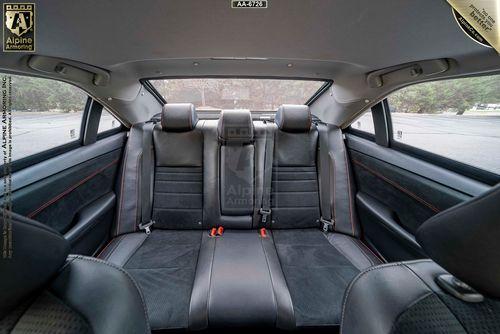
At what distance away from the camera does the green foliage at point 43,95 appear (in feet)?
4.49

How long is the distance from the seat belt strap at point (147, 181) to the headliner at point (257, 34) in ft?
2.05

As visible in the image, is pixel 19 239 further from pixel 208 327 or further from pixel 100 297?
pixel 208 327

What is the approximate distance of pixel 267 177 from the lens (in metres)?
2.39

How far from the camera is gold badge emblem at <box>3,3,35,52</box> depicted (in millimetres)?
990

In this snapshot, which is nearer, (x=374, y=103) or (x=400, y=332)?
(x=400, y=332)

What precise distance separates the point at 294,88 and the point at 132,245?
88.7 inches

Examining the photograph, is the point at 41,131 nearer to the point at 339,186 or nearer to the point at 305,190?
the point at 305,190

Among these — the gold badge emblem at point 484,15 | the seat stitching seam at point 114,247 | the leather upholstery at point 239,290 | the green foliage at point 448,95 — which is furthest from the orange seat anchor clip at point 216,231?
the gold badge emblem at point 484,15

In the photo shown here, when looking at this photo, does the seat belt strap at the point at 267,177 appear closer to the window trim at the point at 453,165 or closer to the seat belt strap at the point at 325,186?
the seat belt strap at the point at 325,186

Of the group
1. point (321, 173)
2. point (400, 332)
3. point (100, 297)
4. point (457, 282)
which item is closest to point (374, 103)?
point (321, 173)

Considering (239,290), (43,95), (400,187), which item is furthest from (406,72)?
(43,95)

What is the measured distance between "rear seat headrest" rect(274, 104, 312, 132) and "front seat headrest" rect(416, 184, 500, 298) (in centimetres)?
181

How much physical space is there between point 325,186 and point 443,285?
5.57 ft

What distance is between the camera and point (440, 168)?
62.2 inches
